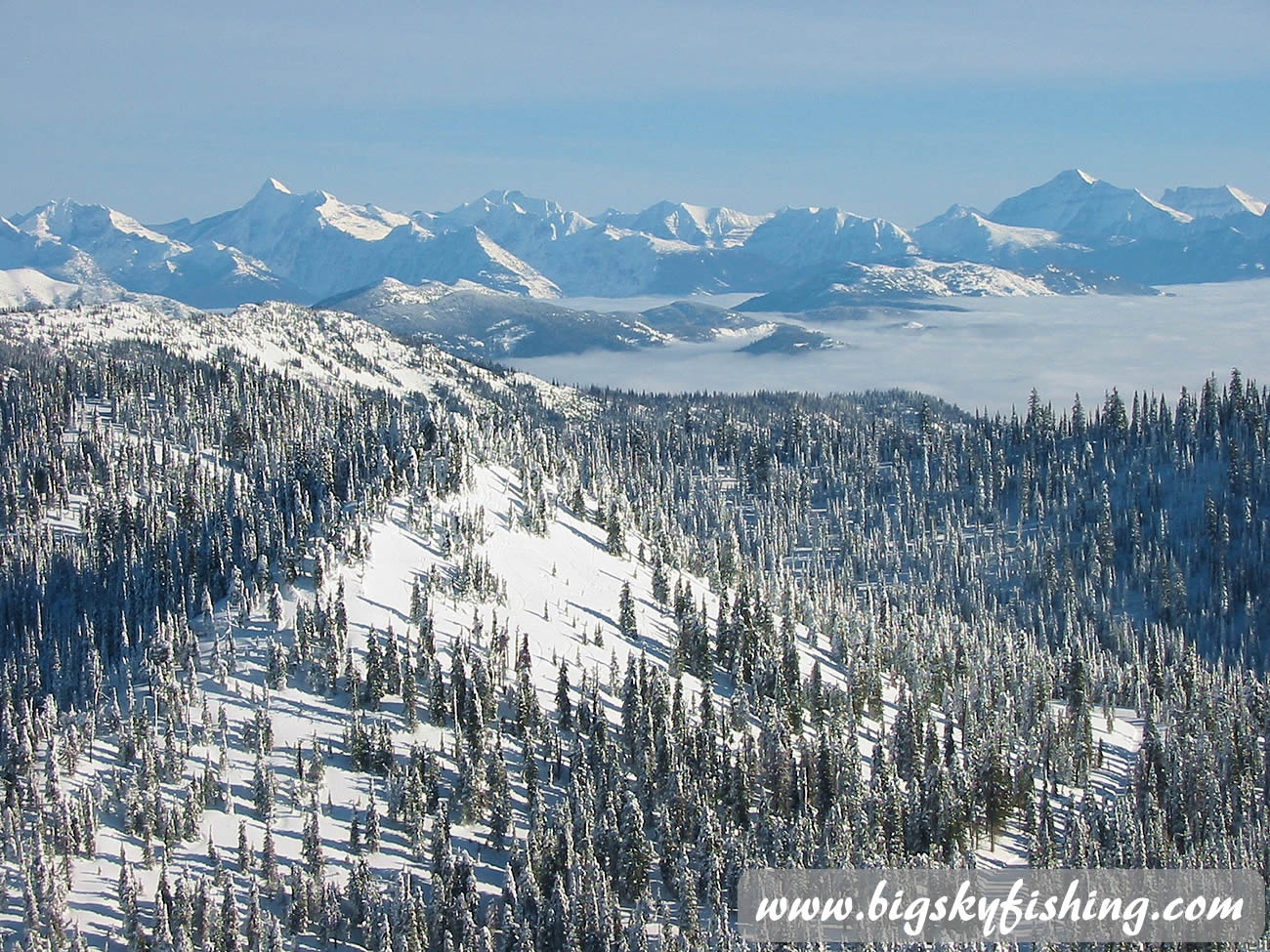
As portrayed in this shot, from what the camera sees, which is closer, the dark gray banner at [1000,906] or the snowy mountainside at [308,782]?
the snowy mountainside at [308,782]

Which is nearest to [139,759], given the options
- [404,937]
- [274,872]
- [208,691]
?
[208,691]

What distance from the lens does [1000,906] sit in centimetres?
15725

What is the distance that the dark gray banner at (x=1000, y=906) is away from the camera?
147 m

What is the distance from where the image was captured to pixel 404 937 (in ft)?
433

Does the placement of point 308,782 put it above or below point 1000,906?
above

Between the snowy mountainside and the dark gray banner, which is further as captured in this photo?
the dark gray banner

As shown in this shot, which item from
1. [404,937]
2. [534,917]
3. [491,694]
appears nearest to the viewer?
[404,937]

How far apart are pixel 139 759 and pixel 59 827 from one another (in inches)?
825

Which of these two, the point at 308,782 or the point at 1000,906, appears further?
the point at 308,782

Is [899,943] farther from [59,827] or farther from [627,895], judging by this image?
[59,827]

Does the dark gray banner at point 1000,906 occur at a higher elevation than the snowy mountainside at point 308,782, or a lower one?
lower

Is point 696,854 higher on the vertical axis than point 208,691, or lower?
lower

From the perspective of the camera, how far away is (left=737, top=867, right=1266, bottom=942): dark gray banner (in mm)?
146625

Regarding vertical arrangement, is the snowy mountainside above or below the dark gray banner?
above
